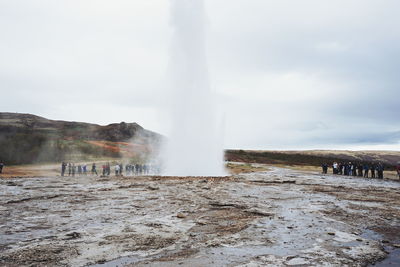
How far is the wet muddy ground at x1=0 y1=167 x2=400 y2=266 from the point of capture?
4797 mm

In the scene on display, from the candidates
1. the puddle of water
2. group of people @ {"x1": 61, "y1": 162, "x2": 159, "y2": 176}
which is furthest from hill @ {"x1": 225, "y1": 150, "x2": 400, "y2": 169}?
the puddle of water

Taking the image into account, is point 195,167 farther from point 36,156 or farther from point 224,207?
point 36,156

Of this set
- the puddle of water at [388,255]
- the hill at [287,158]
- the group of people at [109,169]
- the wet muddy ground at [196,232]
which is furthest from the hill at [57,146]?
the puddle of water at [388,255]

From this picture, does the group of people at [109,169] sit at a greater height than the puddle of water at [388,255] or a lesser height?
lesser

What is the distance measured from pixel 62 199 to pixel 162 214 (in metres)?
5.26

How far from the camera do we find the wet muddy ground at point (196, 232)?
15.7ft

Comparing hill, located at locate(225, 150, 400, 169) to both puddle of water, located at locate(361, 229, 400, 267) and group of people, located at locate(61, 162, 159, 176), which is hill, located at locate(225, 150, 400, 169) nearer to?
group of people, located at locate(61, 162, 159, 176)

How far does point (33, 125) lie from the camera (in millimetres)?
66250

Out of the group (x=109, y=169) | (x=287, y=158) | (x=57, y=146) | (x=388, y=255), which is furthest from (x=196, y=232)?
(x=287, y=158)

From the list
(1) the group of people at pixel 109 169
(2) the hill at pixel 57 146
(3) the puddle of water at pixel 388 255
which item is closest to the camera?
(3) the puddle of water at pixel 388 255

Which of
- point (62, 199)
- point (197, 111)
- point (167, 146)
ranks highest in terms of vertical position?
point (197, 111)

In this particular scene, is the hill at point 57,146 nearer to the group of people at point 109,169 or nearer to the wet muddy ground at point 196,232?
the group of people at point 109,169

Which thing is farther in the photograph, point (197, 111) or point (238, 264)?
point (197, 111)

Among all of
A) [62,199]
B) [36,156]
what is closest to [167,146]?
[62,199]
